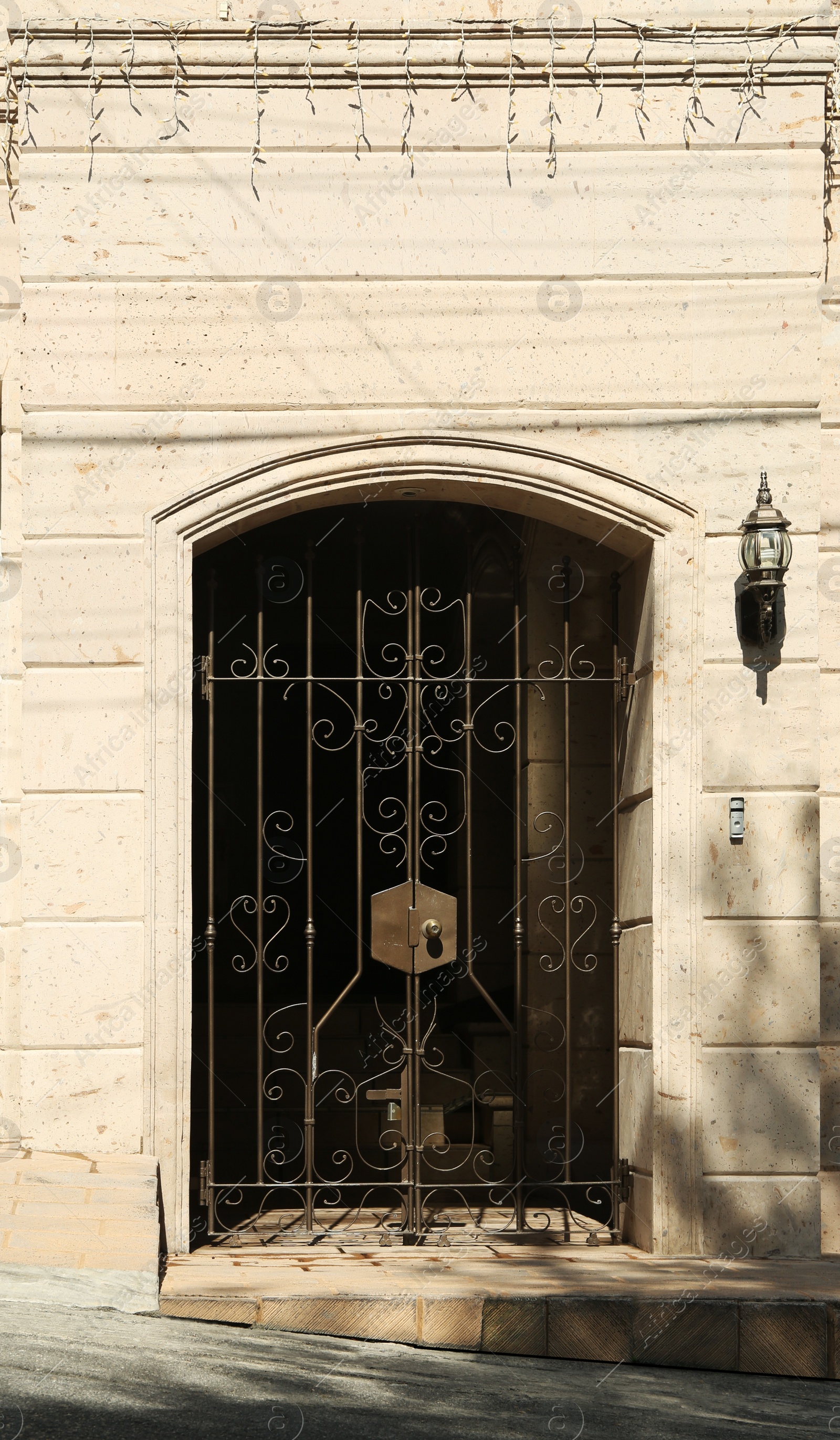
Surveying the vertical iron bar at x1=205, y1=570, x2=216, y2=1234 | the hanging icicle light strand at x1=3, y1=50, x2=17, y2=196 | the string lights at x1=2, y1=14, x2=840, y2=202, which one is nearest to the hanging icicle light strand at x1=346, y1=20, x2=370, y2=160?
the string lights at x1=2, y1=14, x2=840, y2=202

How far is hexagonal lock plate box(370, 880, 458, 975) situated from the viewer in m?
6.71

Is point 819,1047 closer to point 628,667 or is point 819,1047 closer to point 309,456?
point 628,667

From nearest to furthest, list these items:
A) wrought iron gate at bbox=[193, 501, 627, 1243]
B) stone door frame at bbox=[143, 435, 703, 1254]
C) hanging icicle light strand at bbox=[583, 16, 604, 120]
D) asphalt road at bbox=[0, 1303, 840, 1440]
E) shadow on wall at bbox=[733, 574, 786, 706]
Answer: asphalt road at bbox=[0, 1303, 840, 1440], stone door frame at bbox=[143, 435, 703, 1254], shadow on wall at bbox=[733, 574, 786, 706], hanging icicle light strand at bbox=[583, 16, 604, 120], wrought iron gate at bbox=[193, 501, 627, 1243]

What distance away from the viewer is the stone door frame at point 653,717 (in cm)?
620

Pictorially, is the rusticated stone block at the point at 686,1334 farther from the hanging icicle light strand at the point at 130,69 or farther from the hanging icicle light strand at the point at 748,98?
the hanging icicle light strand at the point at 130,69

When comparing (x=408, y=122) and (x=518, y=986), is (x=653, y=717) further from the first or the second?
(x=408, y=122)

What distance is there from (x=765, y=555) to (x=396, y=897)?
232 centimetres

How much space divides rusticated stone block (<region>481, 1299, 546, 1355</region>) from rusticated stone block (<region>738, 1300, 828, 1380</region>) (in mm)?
756

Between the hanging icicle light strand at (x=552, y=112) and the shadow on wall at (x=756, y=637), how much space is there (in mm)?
2069

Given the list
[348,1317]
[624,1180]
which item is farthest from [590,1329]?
[624,1180]

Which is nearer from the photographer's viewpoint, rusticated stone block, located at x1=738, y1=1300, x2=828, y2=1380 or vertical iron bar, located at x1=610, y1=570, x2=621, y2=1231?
rusticated stone block, located at x1=738, y1=1300, x2=828, y2=1380

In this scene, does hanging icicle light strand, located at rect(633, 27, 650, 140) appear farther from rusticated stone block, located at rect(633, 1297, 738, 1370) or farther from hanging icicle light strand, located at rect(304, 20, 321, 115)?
rusticated stone block, located at rect(633, 1297, 738, 1370)

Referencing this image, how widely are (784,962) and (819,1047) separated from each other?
1.68 ft

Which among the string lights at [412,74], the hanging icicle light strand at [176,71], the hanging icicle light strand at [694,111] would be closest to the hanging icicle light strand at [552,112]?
the string lights at [412,74]
